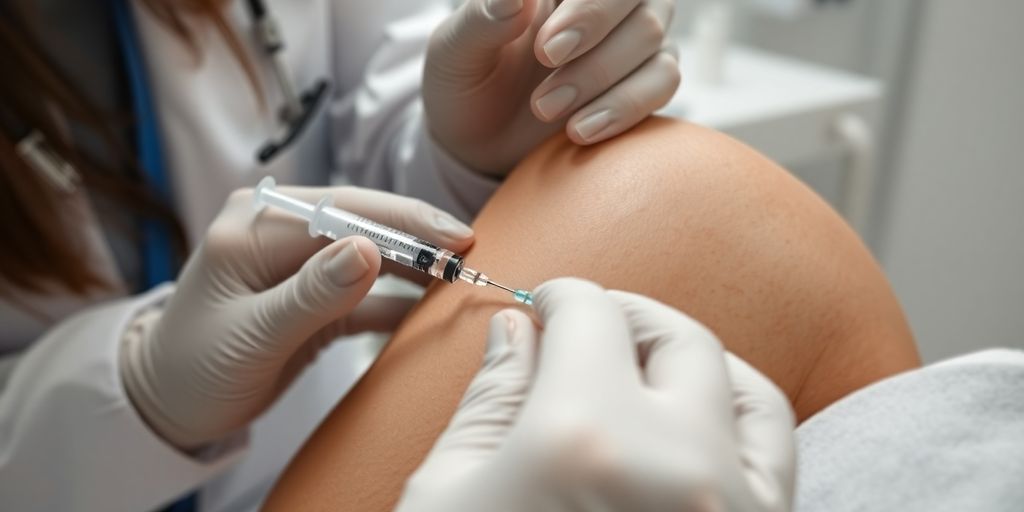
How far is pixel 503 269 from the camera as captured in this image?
2.28 feet

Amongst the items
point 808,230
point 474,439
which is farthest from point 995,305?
point 474,439

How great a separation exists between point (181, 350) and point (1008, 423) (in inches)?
28.8

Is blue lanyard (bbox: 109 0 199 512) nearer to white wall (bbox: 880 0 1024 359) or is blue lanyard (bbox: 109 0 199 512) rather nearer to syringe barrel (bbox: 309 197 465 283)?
syringe barrel (bbox: 309 197 465 283)

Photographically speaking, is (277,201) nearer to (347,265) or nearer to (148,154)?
(347,265)

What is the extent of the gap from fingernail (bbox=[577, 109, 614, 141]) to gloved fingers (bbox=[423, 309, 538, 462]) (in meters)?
0.23

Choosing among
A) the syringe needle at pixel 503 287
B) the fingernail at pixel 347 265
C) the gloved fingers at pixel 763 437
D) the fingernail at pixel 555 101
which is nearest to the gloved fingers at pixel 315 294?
the fingernail at pixel 347 265

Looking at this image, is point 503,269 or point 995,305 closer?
point 503,269

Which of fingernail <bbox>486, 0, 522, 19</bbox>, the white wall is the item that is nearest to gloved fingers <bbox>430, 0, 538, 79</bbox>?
fingernail <bbox>486, 0, 522, 19</bbox>

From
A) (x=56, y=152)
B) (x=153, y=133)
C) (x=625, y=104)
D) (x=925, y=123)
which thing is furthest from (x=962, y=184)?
(x=56, y=152)

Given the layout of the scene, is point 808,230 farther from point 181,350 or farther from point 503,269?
point 181,350

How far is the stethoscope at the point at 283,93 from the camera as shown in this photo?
1.05 metres

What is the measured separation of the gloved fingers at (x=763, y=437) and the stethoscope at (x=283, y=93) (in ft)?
2.48

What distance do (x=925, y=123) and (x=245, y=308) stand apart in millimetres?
2180

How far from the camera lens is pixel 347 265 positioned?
667 millimetres
